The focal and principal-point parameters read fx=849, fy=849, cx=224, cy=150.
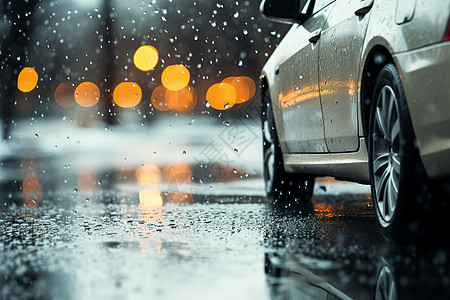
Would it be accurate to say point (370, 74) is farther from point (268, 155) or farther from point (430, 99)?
point (268, 155)

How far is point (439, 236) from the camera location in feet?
13.8

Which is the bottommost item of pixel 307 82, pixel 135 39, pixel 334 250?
pixel 334 250

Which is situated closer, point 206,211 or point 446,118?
point 446,118

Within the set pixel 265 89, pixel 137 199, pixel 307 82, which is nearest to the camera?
pixel 307 82

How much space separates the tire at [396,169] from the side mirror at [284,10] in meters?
1.91

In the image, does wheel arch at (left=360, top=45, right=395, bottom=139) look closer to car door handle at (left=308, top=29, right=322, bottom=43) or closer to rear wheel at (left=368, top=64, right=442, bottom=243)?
rear wheel at (left=368, top=64, right=442, bottom=243)

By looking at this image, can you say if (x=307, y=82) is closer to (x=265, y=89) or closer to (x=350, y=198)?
(x=265, y=89)

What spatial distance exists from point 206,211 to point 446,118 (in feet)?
10.6

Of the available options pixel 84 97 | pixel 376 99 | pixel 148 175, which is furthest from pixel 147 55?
pixel 376 99

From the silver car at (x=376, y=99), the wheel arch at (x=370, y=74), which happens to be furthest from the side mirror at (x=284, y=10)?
the wheel arch at (x=370, y=74)

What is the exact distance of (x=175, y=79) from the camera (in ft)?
235

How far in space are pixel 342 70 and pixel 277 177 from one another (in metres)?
2.25

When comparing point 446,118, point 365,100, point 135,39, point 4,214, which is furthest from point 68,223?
point 135,39

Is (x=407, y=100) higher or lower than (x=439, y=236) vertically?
higher
